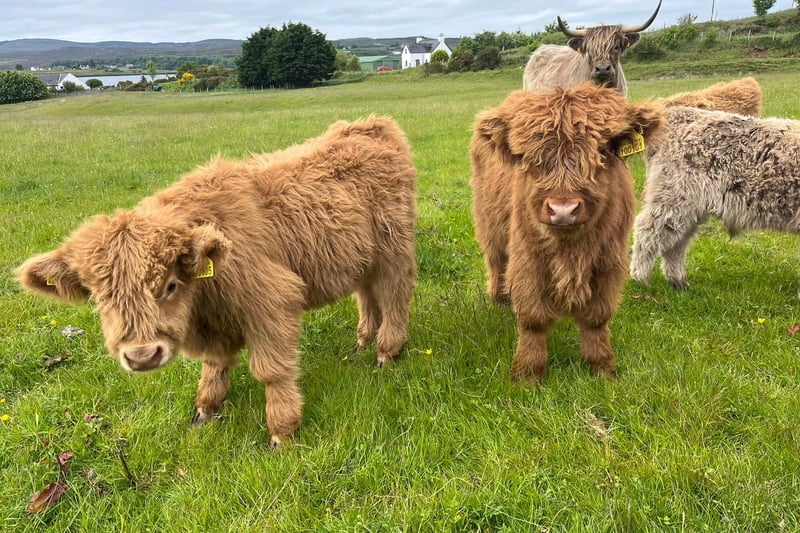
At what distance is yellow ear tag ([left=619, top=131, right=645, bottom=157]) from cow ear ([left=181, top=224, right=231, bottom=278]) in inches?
98.2

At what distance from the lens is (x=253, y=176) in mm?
3709

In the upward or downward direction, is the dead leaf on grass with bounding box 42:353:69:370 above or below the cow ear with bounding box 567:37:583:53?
below

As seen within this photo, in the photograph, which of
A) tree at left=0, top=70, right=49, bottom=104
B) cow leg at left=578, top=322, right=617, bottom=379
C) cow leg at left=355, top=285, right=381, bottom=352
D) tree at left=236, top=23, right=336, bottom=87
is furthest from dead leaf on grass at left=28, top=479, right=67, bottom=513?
tree at left=0, top=70, right=49, bottom=104

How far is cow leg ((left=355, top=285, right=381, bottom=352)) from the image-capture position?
484cm

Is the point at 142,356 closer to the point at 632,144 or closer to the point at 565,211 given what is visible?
the point at 565,211

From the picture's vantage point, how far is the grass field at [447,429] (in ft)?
9.07

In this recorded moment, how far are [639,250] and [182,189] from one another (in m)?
4.73

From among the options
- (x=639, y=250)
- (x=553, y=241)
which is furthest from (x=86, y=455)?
(x=639, y=250)

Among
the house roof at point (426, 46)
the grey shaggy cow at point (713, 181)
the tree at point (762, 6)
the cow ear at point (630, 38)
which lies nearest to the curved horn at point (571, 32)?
the cow ear at point (630, 38)

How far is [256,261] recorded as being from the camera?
3.31 m

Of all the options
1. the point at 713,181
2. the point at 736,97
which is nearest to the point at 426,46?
the point at 736,97

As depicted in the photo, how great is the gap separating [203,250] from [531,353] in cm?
245

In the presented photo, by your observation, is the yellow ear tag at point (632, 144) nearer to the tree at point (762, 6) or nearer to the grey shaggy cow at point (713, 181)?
the grey shaggy cow at point (713, 181)

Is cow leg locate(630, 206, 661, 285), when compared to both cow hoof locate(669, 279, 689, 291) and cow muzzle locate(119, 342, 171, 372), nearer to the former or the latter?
cow hoof locate(669, 279, 689, 291)
